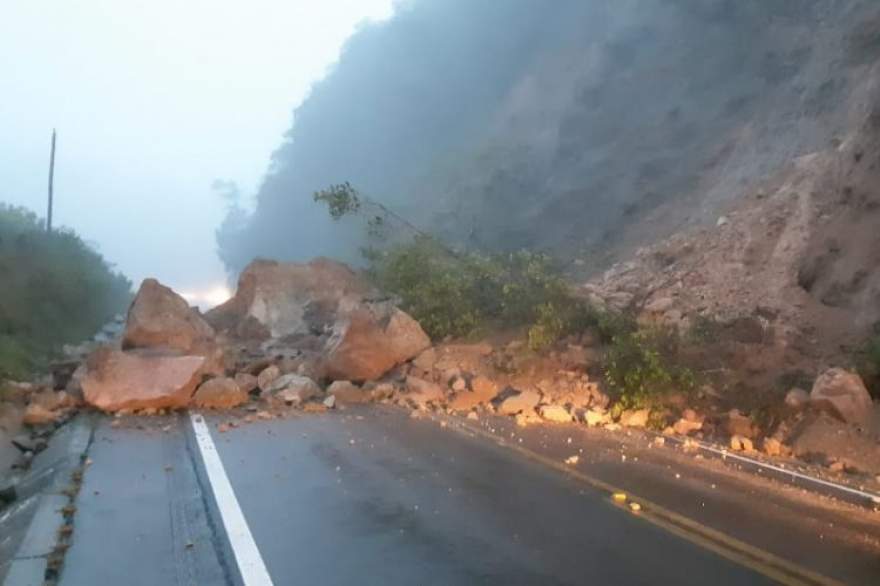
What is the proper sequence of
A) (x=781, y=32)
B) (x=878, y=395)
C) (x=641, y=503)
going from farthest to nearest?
(x=781, y=32)
(x=878, y=395)
(x=641, y=503)

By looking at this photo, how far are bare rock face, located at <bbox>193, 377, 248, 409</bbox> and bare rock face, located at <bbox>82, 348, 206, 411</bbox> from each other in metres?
0.14

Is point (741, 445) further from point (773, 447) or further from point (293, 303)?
point (293, 303)

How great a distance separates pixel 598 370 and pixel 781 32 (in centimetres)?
1805

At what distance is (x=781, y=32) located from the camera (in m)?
26.5

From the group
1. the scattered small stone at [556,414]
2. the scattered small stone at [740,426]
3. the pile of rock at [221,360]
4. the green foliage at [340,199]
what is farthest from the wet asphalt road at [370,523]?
the green foliage at [340,199]

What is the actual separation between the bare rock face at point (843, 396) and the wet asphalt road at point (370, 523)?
13.8 ft

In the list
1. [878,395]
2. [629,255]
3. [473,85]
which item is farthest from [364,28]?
[878,395]

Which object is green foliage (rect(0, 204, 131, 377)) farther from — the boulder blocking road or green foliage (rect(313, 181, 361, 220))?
the boulder blocking road

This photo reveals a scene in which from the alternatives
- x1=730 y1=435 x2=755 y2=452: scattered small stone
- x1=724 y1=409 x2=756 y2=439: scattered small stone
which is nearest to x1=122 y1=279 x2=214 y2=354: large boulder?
x1=724 y1=409 x2=756 y2=439: scattered small stone

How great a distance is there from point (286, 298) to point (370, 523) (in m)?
16.7

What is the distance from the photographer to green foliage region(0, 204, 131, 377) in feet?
70.8

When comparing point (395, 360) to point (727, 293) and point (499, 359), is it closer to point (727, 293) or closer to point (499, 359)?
point (499, 359)

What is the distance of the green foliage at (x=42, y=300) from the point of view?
21.6 m

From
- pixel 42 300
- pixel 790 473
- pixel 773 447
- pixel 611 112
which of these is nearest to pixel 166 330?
pixel 773 447
